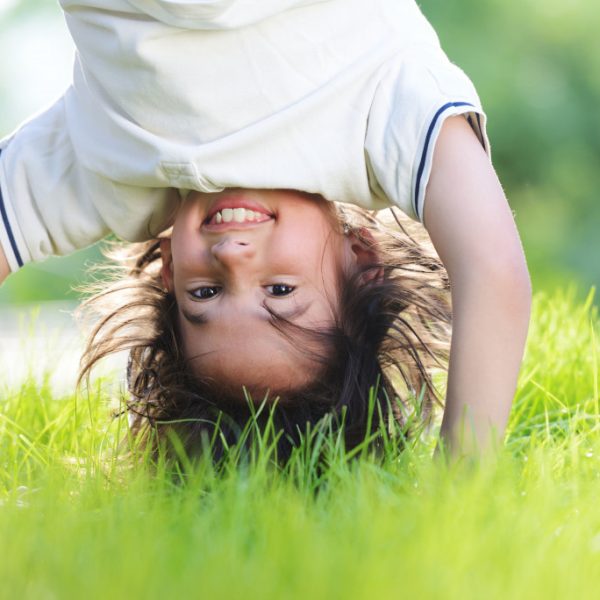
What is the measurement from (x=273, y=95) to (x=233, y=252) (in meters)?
0.22

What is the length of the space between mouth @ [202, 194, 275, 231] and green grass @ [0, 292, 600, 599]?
328 millimetres

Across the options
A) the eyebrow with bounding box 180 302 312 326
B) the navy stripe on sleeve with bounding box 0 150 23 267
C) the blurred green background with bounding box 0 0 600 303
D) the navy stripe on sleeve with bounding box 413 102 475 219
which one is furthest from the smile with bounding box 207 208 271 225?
the blurred green background with bounding box 0 0 600 303

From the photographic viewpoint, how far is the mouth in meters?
1.54

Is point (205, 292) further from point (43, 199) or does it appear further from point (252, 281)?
point (43, 199)

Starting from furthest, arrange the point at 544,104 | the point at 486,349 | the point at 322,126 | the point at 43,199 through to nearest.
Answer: the point at 544,104 → the point at 43,199 → the point at 322,126 → the point at 486,349

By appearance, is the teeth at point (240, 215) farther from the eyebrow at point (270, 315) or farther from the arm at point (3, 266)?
the arm at point (3, 266)

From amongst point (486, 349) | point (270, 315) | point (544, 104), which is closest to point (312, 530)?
point (486, 349)

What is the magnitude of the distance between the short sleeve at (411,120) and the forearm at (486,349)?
15cm

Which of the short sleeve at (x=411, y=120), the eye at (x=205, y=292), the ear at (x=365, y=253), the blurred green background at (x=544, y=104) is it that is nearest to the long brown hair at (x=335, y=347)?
the ear at (x=365, y=253)

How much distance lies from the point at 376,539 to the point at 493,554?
0.10 meters

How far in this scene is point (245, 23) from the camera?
1494 mm

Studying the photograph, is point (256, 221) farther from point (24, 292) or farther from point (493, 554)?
point (24, 292)

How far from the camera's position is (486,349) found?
1.36 m

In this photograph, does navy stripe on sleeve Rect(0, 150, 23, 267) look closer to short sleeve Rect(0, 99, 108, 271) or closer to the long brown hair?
short sleeve Rect(0, 99, 108, 271)
